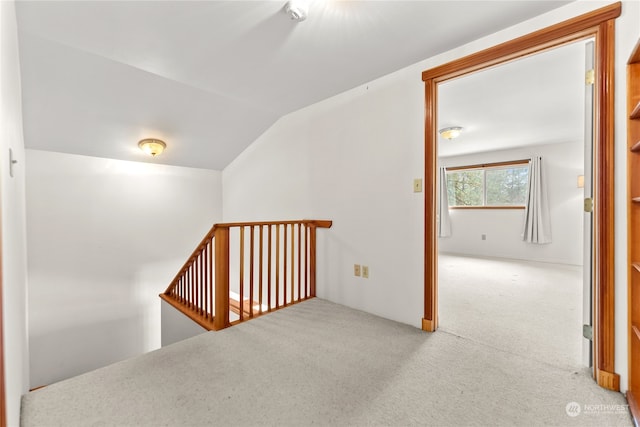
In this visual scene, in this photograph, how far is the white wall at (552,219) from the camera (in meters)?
4.38

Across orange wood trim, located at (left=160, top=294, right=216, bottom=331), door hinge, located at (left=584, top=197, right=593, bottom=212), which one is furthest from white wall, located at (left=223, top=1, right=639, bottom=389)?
orange wood trim, located at (left=160, top=294, right=216, bottom=331)

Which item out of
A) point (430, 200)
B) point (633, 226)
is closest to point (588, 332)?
point (633, 226)

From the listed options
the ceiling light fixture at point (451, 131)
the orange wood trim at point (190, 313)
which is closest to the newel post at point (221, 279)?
the orange wood trim at point (190, 313)

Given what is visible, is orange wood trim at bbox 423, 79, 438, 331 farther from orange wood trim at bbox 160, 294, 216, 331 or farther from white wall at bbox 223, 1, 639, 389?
orange wood trim at bbox 160, 294, 216, 331

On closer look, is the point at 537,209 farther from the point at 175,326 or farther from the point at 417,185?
the point at 175,326

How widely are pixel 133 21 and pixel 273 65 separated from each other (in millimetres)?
898

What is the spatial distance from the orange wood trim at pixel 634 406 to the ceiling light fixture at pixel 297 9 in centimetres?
241

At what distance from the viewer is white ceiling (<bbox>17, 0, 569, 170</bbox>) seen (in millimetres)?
1533

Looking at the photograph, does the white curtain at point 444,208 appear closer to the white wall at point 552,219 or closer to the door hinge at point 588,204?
the white wall at point 552,219

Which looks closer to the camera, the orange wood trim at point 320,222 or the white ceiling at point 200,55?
the white ceiling at point 200,55

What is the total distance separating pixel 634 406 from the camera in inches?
46.1

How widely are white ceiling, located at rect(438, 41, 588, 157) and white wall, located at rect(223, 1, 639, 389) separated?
465 mm

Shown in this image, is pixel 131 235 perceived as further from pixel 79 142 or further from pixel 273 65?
pixel 273 65

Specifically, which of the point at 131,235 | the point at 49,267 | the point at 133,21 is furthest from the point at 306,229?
the point at 49,267
